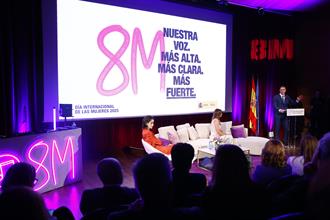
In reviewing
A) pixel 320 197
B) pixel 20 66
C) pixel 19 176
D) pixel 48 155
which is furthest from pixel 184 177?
pixel 20 66

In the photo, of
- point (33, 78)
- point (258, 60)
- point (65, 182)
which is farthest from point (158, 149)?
point (258, 60)

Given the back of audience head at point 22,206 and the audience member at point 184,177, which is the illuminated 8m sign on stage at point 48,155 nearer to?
the audience member at point 184,177

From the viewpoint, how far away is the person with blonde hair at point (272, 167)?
9.83 ft

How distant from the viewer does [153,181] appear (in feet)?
5.75

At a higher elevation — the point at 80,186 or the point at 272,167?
the point at 272,167

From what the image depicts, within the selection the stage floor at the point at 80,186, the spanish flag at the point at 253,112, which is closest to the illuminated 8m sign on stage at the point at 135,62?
the stage floor at the point at 80,186

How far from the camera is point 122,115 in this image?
706cm

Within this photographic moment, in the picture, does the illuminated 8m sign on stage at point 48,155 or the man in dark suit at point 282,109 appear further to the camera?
the man in dark suit at point 282,109

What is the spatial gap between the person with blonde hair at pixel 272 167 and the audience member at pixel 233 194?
3.06 feet

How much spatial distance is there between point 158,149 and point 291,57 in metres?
6.44

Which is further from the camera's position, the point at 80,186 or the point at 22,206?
the point at 80,186

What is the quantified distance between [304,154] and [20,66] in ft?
15.5

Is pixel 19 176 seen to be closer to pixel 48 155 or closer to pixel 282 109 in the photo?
pixel 48 155

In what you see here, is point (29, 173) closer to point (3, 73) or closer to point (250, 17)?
point (3, 73)
